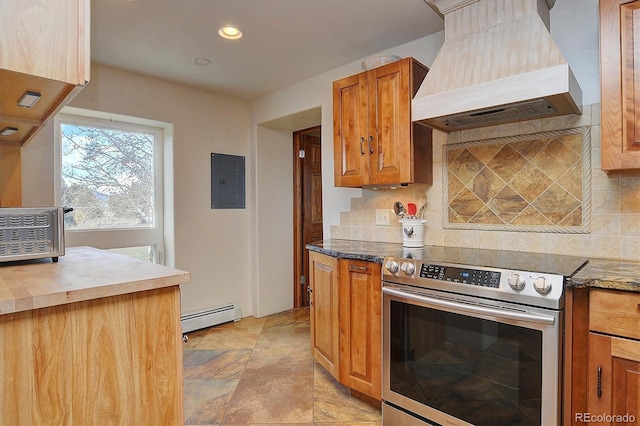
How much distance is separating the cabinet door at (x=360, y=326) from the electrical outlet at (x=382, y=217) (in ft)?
2.19

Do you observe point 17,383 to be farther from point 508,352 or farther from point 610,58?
point 610,58

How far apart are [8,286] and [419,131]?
210 centimetres

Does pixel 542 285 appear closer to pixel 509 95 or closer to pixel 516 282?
pixel 516 282

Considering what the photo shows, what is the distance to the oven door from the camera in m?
1.41

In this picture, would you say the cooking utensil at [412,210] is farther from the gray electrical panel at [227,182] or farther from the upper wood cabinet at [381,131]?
the gray electrical panel at [227,182]

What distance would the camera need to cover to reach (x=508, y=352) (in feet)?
4.93

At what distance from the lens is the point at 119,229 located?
3.11 metres

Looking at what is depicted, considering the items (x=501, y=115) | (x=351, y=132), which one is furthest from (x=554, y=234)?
(x=351, y=132)

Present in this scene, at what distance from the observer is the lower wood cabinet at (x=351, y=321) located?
2006mm

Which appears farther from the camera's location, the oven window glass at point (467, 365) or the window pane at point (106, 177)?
the window pane at point (106, 177)

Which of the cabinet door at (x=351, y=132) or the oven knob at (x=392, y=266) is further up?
the cabinet door at (x=351, y=132)

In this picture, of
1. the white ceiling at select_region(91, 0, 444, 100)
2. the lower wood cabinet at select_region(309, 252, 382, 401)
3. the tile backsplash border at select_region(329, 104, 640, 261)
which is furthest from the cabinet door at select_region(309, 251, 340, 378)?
the white ceiling at select_region(91, 0, 444, 100)

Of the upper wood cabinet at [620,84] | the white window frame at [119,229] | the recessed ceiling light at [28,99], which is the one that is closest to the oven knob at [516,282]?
the upper wood cabinet at [620,84]

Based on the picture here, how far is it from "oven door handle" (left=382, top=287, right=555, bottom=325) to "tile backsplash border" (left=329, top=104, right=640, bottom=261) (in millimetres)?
719
